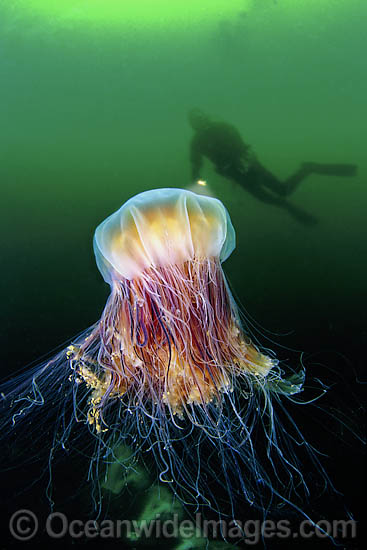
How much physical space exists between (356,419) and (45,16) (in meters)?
6.00

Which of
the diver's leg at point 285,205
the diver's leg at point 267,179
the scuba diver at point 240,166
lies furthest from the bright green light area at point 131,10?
the diver's leg at point 285,205

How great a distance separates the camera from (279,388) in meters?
2.47

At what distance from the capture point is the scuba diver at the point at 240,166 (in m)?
3.90

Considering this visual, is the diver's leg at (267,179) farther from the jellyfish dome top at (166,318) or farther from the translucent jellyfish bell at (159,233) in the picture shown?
the jellyfish dome top at (166,318)

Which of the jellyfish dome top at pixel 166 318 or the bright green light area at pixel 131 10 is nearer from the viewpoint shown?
the jellyfish dome top at pixel 166 318

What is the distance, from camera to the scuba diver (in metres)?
3.90

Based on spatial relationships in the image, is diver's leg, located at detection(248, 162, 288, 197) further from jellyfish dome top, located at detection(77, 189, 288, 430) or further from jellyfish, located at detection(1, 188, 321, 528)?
jellyfish dome top, located at detection(77, 189, 288, 430)

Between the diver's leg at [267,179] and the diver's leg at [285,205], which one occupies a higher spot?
the diver's leg at [267,179]

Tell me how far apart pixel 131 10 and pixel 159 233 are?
344cm

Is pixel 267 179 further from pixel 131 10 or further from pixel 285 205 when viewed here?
pixel 131 10

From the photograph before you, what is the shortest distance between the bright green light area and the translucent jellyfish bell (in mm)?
2919

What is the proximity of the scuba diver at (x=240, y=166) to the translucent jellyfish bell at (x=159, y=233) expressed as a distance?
142 centimetres

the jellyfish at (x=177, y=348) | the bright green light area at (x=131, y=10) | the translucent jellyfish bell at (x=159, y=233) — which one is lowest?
the jellyfish at (x=177, y=348)

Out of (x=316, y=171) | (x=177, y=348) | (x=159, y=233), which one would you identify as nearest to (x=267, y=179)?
(x=316, y=171)
